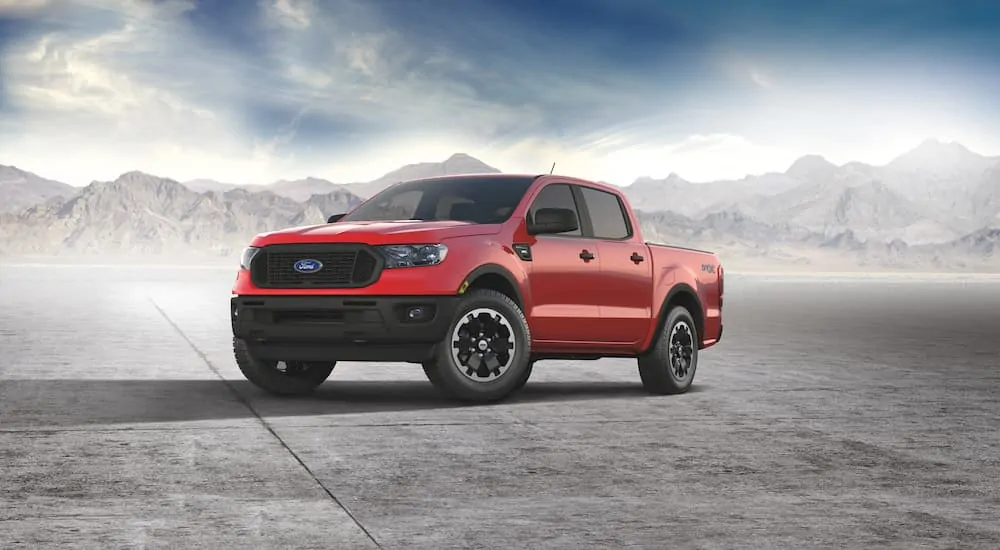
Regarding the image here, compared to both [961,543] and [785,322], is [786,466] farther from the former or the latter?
[785,322]

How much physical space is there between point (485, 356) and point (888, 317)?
24732 millimetres

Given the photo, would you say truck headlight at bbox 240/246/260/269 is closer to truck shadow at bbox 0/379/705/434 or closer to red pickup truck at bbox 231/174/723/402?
red pickup truck at bbox 231/174/723/402

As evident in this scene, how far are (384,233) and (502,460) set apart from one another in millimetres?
3248

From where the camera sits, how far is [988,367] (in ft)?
56.4

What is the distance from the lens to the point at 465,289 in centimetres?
1150

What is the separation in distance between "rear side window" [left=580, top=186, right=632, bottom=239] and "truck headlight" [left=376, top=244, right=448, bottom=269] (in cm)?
201

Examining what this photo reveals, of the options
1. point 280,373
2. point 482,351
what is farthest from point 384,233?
point 280,373

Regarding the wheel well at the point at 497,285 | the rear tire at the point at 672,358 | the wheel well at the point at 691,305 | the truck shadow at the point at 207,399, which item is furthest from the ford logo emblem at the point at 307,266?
the wheel well at the point at 691,305

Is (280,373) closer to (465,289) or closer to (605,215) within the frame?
(465,289)

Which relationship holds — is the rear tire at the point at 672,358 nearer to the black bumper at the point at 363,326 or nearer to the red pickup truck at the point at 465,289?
the red pickup truck at the point at 465,289

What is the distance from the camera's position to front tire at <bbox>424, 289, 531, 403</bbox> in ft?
37.6

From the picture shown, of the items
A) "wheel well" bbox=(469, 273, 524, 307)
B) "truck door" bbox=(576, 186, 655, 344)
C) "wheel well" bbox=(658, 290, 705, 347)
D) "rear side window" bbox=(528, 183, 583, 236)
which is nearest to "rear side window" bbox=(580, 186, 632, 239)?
"truck door" bbox=(576, 186, 655, 344)

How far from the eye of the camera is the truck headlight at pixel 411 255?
1139cm

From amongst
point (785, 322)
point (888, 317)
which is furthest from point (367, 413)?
point (888, 317)
